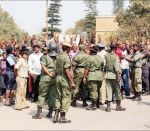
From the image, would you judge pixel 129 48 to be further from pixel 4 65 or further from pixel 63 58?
pixel 63 58

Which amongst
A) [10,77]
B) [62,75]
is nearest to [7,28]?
[10,77]

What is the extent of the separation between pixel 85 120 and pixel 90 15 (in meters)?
70.9

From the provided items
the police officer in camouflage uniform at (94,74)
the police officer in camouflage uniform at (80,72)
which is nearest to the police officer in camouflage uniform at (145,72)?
the police officer in camouflage uniform at (80,72)

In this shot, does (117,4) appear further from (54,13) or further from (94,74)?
(94,74)

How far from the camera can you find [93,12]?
81.9 meters

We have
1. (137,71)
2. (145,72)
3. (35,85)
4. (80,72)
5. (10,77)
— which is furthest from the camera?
(145,72)

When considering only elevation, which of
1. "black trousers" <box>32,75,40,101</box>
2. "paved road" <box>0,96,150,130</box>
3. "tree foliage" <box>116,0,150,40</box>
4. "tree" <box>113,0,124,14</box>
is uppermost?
"tree" <box>113,0,124,14</box>

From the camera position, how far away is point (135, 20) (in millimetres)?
39594

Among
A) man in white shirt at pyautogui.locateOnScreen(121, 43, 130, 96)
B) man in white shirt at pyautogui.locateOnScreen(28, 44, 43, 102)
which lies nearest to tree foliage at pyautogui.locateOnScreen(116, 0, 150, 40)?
man in white shirt at pyautogui.locateOnScreen(121, 43, 130, 96)

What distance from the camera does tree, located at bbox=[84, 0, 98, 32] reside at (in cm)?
7875

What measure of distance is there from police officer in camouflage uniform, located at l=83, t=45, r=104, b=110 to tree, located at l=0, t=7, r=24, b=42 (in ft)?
154

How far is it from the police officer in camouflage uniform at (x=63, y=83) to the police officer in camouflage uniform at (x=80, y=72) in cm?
243

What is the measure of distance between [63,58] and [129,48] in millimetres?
5837

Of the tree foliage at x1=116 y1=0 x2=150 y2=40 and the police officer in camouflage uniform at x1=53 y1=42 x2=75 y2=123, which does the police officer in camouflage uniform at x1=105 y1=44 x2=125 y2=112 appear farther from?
the tree foliage at x1=116 y1=0 x2=150 y2=40
